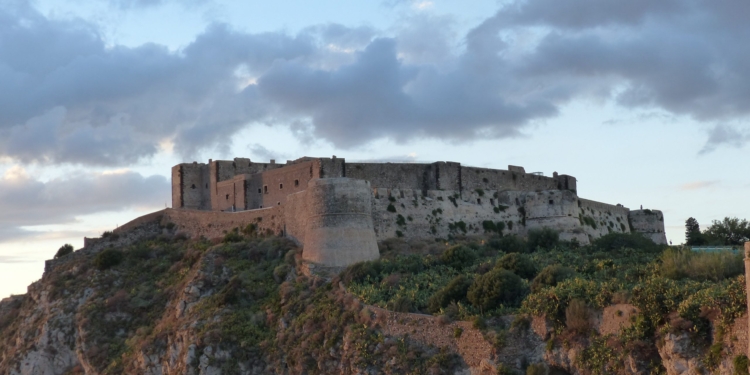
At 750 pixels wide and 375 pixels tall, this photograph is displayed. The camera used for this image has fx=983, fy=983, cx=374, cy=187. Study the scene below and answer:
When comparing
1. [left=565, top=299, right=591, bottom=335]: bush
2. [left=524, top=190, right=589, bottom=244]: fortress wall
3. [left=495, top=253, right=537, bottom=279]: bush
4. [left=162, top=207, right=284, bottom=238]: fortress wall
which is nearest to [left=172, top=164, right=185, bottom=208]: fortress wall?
[left=162, top=207, right=284, bottom=238]: fortress wall

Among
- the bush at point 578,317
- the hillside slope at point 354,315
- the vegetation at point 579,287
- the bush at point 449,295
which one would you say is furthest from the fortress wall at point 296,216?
the bush at point 578,317

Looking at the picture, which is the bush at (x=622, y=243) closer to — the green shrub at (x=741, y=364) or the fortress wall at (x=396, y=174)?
the fortress wall at (x=396, y=174)

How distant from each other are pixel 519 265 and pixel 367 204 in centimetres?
858

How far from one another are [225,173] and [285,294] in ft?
54.3

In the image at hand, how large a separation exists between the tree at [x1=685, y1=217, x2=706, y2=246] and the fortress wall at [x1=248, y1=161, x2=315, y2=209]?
2153cm

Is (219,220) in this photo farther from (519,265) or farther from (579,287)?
(579,287)

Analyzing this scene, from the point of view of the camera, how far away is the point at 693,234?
186ft

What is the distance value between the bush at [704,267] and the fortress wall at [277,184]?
1990 centimetres

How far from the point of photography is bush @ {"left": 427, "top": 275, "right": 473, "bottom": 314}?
32.8m

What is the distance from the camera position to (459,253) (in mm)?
38781

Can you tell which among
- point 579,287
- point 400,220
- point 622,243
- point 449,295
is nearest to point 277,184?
point 400,220

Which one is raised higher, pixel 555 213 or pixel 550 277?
pixel 555 213

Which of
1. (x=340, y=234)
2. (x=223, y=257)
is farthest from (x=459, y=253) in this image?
(x=223, y=257)

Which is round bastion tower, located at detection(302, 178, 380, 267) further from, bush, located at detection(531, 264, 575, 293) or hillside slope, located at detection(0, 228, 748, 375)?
bush, located at detection(531, 264, 575, 293)
